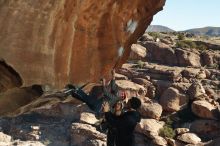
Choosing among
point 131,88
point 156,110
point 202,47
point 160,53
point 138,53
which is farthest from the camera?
point 202,47

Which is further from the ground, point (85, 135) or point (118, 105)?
point (118, 105)

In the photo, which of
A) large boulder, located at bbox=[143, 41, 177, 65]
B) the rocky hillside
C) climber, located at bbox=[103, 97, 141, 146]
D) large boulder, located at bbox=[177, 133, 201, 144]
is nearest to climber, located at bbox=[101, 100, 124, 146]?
climber, located at bbox=[103, 97, 141, 146]

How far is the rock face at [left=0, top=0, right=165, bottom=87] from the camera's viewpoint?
17.3 ft

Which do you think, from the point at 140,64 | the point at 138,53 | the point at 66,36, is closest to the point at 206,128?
the point at 140,64

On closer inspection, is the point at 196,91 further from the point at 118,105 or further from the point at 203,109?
the point at 118,105

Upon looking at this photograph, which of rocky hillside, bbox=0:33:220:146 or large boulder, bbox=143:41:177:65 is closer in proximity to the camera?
rocky hillside, bbox=0:33:220:146

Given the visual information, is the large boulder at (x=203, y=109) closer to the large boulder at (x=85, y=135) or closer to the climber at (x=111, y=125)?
the large boulder at (x=85, y=135)

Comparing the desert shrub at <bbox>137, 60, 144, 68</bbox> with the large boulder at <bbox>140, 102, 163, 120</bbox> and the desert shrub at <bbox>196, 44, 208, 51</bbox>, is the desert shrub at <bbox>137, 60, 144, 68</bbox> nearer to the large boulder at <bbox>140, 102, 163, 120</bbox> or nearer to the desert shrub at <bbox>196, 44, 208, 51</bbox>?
the large boulder at <bbox>140, 102, 163, 120</bbox>

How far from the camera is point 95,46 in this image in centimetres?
651

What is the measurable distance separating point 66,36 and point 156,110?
2626 centimetres

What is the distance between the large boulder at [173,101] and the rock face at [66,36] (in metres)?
25.9

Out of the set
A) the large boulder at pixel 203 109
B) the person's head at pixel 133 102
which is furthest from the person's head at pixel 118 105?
the large boulder at pixel 203 109

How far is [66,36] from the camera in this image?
580 centimetres

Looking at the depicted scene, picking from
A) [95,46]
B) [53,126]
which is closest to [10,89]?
[95,46]
